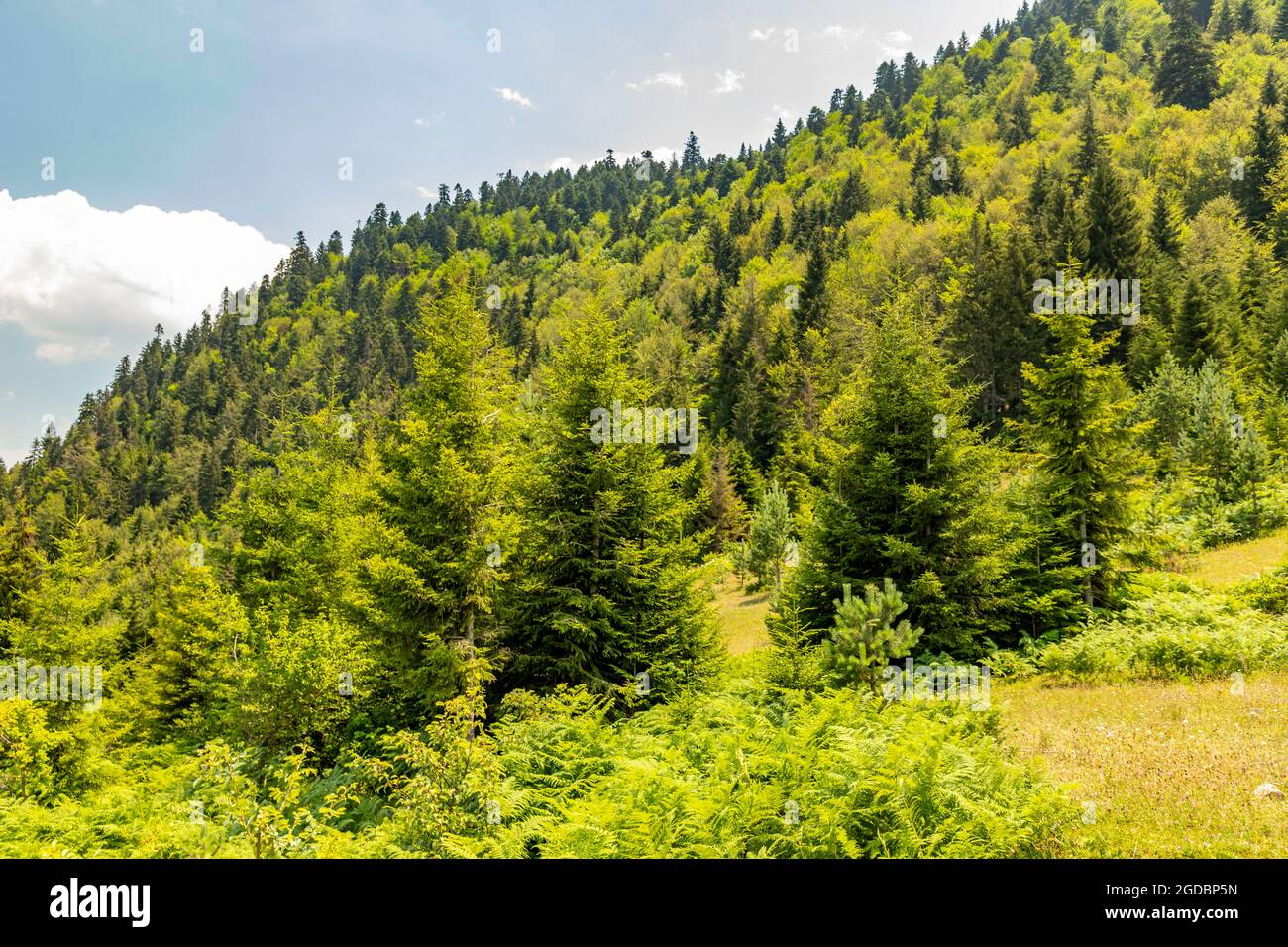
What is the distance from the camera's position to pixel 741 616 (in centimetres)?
3275

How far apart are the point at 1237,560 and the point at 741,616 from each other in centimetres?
1954

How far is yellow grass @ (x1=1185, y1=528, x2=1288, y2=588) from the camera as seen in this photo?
17547 millimetres

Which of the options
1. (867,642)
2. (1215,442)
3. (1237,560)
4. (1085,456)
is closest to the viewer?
(867,642)

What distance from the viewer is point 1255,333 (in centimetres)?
4231

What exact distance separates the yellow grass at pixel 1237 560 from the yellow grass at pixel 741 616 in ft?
43.3

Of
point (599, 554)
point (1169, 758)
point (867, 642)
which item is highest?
point (599, 554)

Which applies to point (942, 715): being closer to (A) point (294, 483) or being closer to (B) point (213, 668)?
(A) point (294, 483)

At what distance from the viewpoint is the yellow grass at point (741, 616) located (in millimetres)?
26125

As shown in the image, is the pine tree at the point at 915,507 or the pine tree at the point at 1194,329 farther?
the pine tree at the point at 1194,329

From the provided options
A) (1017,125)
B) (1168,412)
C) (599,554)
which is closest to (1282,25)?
(1017,125)

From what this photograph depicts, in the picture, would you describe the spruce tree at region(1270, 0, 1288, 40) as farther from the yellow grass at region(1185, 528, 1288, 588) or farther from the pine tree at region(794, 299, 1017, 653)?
the pine tree at region(794, 299, 1017, 653)

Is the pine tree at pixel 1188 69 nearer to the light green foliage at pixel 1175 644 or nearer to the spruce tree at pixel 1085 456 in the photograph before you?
the spruce tree at pixel 1085 456

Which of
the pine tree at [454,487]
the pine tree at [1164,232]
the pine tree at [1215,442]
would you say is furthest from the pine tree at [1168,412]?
the pine tree at [1164,232]

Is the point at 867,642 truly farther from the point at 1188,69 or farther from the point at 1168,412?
the point at 1188,69
